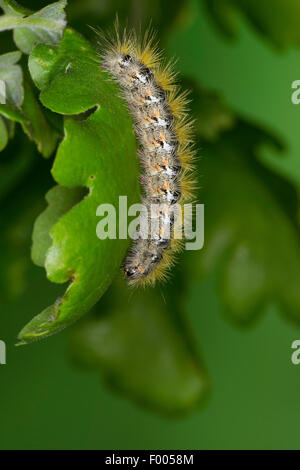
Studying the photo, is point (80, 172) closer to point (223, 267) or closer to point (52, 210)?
point (52, 210)

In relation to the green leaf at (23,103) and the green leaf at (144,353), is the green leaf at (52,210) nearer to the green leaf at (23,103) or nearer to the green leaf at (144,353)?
the green leaf at (23,103)

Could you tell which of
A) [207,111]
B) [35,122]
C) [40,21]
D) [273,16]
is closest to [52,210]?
[35,122]

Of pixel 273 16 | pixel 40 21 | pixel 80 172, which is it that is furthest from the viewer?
pixel 273 16

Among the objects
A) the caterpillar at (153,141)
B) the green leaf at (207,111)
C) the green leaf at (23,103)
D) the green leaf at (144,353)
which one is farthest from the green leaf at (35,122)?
the green leaf at (144,353)

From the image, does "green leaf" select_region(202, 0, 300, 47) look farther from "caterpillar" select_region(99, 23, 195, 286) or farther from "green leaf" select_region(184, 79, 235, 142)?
"caterpillar" select_region(99, 23, 195, 286)

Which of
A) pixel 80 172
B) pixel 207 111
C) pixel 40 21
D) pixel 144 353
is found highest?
pixel 207 111

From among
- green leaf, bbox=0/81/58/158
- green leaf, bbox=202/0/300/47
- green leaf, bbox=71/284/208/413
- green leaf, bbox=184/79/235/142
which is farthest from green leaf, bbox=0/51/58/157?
green leaf, bbox=71/284/208/413
